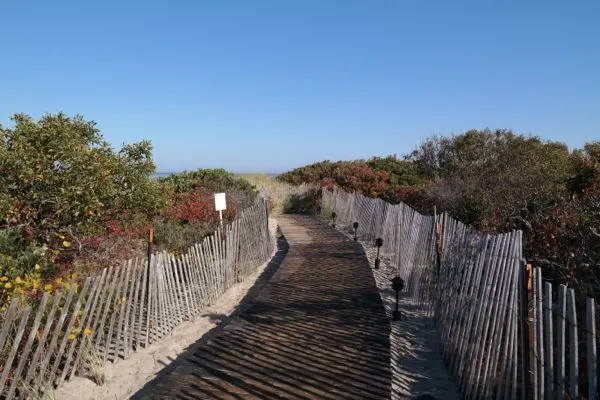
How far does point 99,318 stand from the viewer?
16.6 ft

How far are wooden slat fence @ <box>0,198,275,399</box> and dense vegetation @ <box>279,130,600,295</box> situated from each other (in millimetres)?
4817

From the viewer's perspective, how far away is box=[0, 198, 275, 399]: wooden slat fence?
3.98 metres

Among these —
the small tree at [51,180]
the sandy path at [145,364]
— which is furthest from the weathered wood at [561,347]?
the small tree at [51,180]

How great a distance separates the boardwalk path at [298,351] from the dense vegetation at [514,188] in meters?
2.39

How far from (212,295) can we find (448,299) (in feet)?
13.4

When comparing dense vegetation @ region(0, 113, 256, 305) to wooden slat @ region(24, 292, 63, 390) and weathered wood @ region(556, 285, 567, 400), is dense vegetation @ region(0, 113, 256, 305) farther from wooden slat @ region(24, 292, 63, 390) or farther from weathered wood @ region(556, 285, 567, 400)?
weathered wood @ region(556, 285, 567, 400)

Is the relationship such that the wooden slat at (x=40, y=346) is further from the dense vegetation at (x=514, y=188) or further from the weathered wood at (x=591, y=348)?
the dense vegetation at (x=514, y=188)

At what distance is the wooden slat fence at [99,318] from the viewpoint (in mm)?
3977

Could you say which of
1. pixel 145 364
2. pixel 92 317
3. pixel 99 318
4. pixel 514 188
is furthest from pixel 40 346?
pixel 514 188

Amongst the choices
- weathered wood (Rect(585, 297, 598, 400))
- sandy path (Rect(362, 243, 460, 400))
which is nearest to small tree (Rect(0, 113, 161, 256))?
sandy path (Rect(362, 243, 460, 400))

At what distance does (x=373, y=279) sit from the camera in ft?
29.1

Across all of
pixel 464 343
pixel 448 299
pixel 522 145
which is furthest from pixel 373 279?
pixel 522 145

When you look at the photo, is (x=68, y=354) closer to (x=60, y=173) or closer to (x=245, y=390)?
(x=245, y=390)

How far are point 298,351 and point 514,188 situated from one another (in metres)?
9.32
